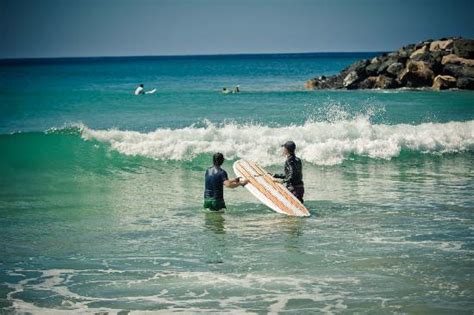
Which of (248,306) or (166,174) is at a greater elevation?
(166,174)

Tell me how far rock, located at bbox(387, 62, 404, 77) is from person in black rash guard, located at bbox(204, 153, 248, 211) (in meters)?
33.6

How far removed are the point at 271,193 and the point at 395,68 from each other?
3389 centimetres

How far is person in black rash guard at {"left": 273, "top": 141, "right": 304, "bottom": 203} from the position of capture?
11.8m

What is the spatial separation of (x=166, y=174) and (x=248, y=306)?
10.4 meters

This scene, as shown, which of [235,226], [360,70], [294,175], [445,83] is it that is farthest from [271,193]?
[360,70]

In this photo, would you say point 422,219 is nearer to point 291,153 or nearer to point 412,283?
point 291,153

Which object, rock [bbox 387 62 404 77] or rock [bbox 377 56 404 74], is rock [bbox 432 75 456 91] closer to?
rock [bbox 387 62 404 77]

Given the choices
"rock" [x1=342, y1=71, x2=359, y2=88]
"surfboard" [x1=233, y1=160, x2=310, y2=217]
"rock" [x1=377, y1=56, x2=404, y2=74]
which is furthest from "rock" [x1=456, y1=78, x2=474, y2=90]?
"surfboard" [x1=233, y1=160, x2=310, y2=217]

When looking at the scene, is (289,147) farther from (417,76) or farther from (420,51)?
(420,51)

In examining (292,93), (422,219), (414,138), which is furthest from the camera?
(292,93)

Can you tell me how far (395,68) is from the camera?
4428cm

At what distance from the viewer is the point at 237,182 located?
12195mm

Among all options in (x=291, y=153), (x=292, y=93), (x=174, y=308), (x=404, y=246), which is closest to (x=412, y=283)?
(x=404, y=246)

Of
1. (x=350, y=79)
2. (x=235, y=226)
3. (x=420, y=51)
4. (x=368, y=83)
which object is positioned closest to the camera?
(x=235, y=226)
